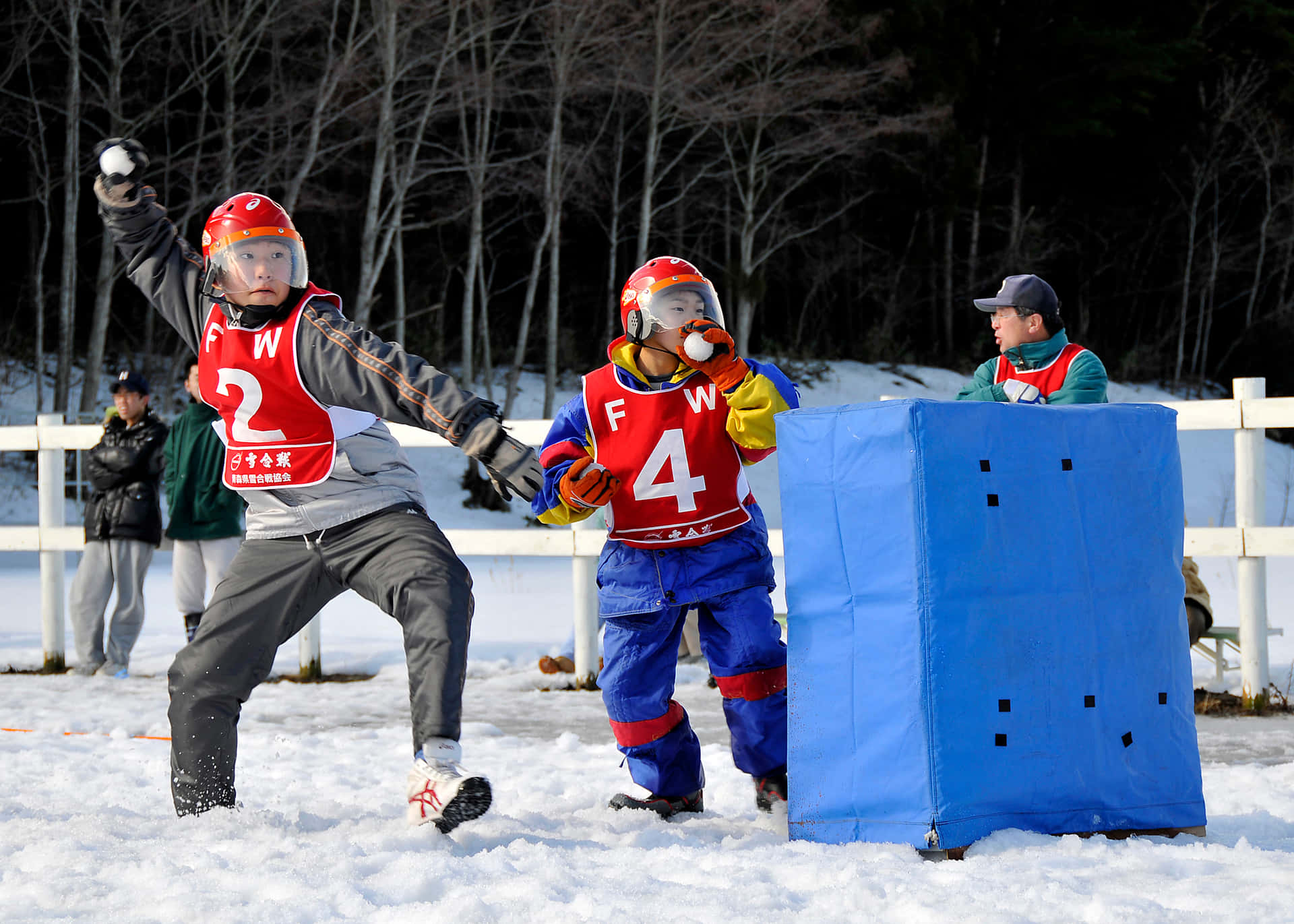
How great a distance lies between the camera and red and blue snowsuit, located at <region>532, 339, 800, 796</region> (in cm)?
380

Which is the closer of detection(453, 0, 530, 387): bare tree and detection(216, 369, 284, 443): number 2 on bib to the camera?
detection(216, 369, 284, 443): number 2 on bib

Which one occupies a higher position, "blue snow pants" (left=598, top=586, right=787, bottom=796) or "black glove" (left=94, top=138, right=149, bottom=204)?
"black glove" (left=94, top=138, right=149, bottom=204)

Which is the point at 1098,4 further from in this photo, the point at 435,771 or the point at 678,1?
the point at 435,771

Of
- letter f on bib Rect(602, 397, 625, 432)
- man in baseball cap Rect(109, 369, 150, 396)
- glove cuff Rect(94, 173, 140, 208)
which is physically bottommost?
letter f on bib Rect(602, 397, 625, 432)

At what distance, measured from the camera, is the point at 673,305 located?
153 inches

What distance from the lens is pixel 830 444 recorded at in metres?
3.31

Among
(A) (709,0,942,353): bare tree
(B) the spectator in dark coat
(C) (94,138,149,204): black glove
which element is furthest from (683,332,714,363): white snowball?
(A) (709,0,942,353): bare tree

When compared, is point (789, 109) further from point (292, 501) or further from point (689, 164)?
point (292, 501)

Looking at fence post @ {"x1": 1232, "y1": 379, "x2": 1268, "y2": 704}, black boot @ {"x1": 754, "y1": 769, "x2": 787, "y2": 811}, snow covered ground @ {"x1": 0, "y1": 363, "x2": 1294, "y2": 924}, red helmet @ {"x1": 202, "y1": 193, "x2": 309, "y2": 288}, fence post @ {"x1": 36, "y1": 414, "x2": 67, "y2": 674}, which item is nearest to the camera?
snow covered ground @ {"x1": 0, "y1": 363, "x2": 1294, "y2": 924}

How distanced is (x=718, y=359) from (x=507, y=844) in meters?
1.49

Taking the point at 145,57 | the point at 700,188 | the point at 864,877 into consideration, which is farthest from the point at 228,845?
the point at 700,188

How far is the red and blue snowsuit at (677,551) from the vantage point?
3797 millimetres

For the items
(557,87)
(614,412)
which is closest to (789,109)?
(557,87)

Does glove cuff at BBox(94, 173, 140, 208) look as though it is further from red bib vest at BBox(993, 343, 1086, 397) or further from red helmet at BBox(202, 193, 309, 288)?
red bib vest at BBox(993, 343, 1086, 397)
